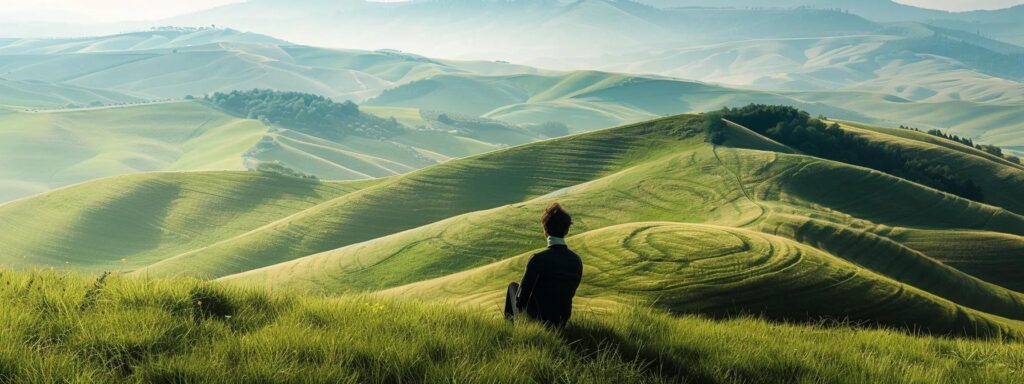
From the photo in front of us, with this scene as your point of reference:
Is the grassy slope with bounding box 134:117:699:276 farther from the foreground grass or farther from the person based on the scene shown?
the person

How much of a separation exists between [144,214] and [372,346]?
158 meters

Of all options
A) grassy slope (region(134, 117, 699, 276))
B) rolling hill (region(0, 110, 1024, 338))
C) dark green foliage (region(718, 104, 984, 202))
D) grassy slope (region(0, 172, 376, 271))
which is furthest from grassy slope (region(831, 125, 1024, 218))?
grassy slope (region(0, 172, 376, 271))

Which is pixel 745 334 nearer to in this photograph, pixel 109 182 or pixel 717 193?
pixel 717 193

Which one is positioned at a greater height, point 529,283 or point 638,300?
point 529,283

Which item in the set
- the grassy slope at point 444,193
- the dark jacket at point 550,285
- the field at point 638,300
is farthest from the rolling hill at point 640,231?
the dark jacket at point 550,285

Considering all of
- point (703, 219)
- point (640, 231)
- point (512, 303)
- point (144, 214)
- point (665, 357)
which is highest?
point (665, 357)

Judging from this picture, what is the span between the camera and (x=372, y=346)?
6398 mm

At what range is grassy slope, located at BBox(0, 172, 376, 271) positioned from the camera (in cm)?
13325

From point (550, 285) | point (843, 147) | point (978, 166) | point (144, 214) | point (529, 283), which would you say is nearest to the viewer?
point (550, 285)

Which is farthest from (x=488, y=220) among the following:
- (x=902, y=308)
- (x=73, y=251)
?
(x=73, y=251)

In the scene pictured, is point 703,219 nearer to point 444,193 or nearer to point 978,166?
point 444,193

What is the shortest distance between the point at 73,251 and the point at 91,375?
14745 centimetres

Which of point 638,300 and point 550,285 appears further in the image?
point 638,300

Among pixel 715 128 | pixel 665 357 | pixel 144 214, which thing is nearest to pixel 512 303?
pixel 665 357
